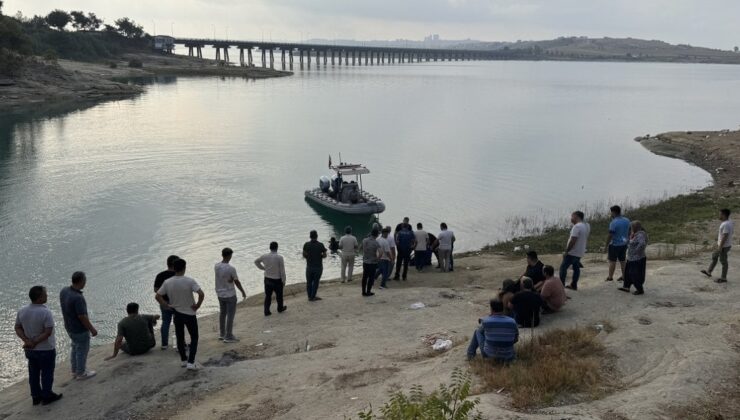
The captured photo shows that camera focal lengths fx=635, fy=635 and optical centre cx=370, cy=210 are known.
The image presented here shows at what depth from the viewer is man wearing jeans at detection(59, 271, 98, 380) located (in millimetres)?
10500

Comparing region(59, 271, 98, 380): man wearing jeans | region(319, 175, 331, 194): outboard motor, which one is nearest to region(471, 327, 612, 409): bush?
region(59, 271, 98, 380): man wearing jeans

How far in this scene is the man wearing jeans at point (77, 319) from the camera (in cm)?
1050

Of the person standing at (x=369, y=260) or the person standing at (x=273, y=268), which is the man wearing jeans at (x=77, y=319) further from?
the person standing at (x=369, y=260)

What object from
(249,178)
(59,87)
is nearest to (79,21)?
(59,87)

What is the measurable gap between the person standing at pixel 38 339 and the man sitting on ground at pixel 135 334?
1.77 meters

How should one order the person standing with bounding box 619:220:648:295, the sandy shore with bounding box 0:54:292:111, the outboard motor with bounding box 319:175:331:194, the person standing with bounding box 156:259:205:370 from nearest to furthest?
the person standing with bounding box 156:259:205:370, the person standing with bounding box 619:220:648:295, the outboard motor with bounding box 319:175:331:194, the sandy shore with bounding box 0:54:292:111

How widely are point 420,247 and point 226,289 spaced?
327 inches

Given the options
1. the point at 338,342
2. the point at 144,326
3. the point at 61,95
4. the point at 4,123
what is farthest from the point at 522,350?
the point at 61,95

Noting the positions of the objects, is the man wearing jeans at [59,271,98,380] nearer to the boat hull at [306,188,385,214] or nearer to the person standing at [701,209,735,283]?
the person standing at [701,209,735,283]

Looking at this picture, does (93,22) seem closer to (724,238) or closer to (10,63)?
(10,63)

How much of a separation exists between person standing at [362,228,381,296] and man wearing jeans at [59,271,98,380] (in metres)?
6.95

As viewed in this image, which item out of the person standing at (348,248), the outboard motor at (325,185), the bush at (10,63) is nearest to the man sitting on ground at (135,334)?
the person standing at (348,248)

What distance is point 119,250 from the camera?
84.4 ft

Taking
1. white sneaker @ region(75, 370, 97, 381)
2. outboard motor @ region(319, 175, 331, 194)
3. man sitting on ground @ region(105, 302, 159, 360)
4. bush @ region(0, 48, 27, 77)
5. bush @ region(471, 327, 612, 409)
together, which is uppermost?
bush @ region(0, 48, 27, 77)
